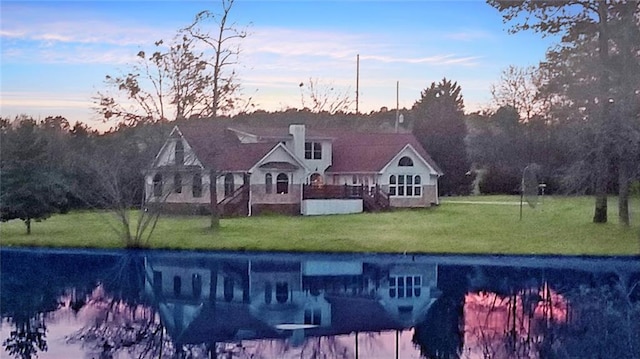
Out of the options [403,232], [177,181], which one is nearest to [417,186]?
[403,232]

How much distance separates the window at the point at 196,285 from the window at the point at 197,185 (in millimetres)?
2819

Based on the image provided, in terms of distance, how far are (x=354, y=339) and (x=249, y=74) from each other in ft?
24.8

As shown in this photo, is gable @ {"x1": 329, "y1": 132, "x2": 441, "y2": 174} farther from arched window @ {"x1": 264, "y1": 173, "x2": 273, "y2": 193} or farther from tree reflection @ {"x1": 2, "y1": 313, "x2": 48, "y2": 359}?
tree reflection @ {"x1": 2, "y1": 313, "x2": 48, "y2": 359}

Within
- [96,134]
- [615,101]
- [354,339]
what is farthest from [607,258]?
[96,134]

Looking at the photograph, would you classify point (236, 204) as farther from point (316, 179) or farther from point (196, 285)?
point (196, 285)

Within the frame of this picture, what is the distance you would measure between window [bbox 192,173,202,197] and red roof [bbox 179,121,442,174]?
245mm

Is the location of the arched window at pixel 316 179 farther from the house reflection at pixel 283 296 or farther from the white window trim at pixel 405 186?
the house reflection at pixel 283 296

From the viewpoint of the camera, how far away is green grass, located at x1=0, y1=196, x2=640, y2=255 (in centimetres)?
1193

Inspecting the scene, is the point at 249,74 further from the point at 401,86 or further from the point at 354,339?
the point at 354,339

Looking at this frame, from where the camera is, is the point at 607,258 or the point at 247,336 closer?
the point at 247,336

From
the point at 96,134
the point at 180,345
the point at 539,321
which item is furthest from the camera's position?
the point at 96,134

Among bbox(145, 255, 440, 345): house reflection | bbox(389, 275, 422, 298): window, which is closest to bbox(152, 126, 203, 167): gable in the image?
bbox(145, 255, 440, 345): house reflection

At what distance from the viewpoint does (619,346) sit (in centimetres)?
681

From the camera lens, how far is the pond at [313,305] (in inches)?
263
